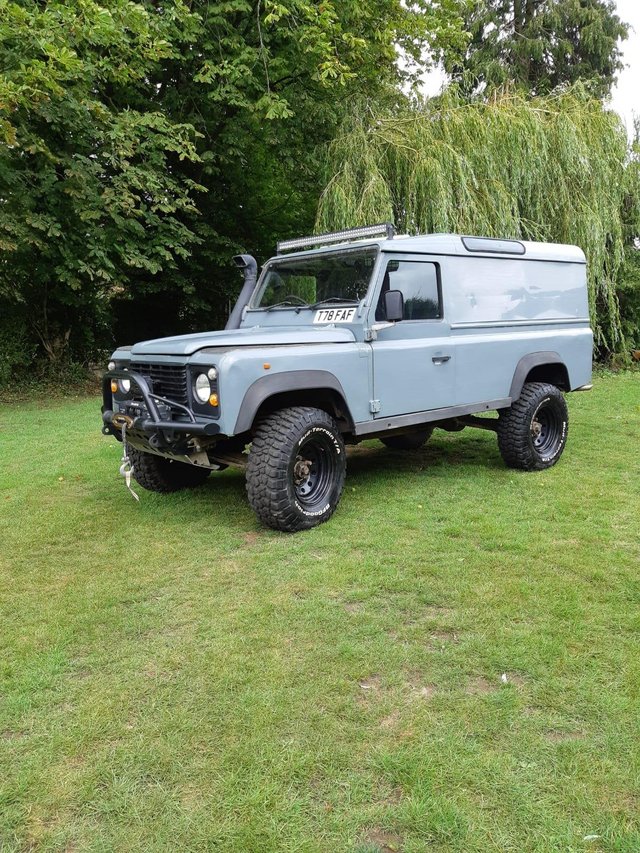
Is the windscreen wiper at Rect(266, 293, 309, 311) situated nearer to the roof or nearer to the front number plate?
the front number plate

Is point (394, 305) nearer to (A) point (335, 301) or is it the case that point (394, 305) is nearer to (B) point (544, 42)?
(A) point (335, 301)

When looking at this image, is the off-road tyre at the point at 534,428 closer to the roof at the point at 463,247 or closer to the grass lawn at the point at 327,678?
the grass lawn at the point at 327,678

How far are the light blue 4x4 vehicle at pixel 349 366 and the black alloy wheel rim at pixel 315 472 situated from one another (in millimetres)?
12

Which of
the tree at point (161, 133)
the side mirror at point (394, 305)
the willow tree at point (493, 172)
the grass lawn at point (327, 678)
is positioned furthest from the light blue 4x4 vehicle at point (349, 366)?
the tree at point (161, 133)

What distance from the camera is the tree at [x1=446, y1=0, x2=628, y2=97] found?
2112cm

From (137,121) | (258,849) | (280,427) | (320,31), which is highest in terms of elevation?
(320,31)

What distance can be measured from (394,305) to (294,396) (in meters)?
1.02

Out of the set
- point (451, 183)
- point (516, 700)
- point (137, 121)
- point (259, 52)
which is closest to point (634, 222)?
point (451, 183)

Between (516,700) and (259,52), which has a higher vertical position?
(259,52)

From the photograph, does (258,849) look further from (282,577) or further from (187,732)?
(282,577)

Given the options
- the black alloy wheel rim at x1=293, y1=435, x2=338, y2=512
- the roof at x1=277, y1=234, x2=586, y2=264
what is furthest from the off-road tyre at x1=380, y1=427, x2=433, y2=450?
the black alloy wheel rim at x1=293, y1=435, x2=338, y2=512

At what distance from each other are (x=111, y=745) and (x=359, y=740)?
2.94 feet

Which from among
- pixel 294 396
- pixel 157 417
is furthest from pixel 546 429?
pixel 157 417

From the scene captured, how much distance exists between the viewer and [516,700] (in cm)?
249
